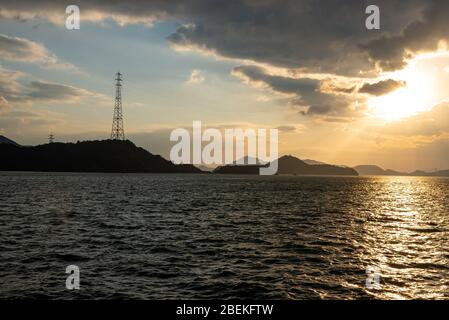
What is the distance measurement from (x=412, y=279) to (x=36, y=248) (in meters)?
33.0

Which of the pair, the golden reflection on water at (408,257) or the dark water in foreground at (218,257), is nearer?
the dark water in foreground at (218,257)

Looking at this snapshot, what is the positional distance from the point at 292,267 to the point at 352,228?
28503 millimetres

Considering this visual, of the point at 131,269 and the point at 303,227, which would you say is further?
the point at 303,227

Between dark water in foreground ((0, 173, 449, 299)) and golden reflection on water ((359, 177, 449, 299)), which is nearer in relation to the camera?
dark water in foreground ((0, 173, 449, 299))

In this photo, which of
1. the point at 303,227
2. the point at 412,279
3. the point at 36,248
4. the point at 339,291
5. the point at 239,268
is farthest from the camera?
the point at 303,227

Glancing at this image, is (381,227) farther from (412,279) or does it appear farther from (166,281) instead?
(166,281)

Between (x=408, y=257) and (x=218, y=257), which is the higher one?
(x=218, y=257)

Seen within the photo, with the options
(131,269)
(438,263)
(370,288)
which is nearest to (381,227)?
(438,263)

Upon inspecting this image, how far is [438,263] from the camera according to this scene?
3456cm

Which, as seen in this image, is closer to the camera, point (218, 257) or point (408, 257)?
point (218, 257)

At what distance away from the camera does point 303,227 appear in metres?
Result: 56.8

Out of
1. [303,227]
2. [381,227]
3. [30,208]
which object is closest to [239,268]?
[303,227]
